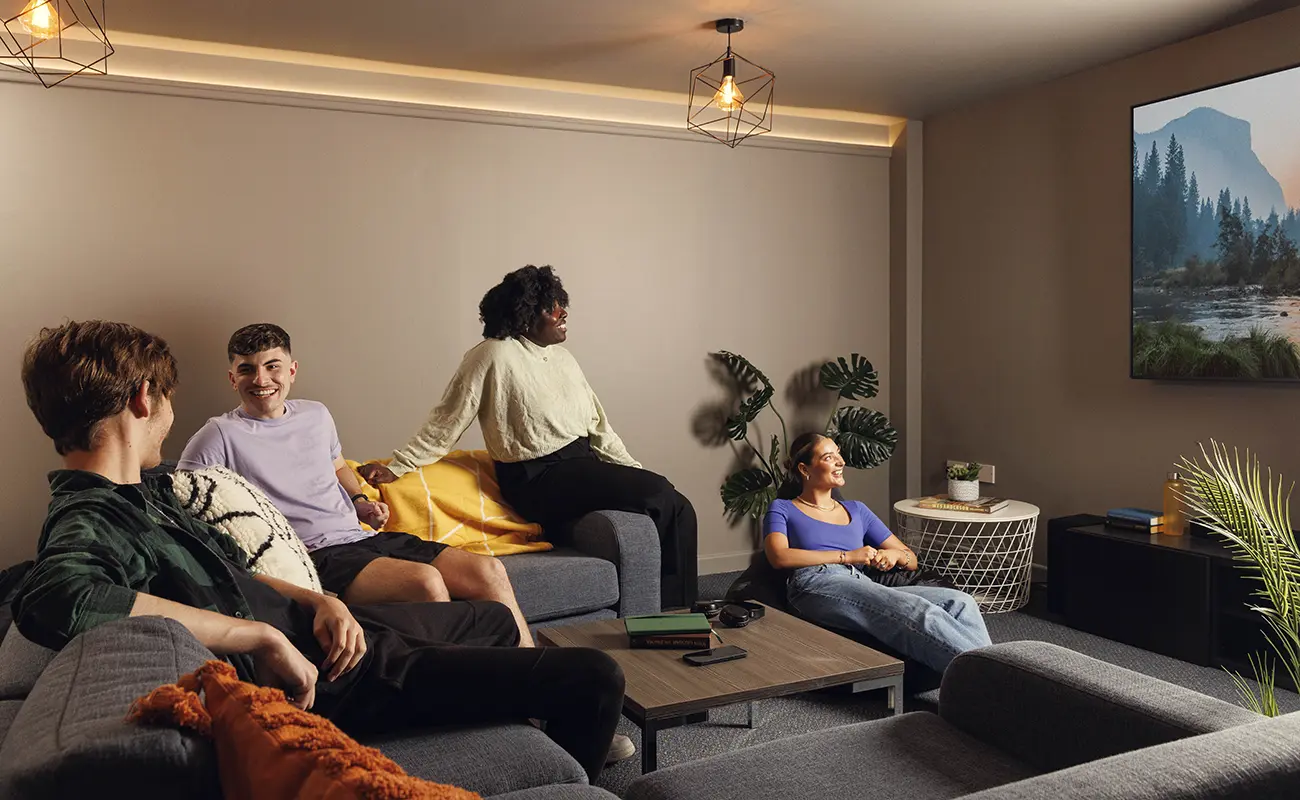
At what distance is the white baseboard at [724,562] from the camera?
5172 mm

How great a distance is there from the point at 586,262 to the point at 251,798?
13.3 ft

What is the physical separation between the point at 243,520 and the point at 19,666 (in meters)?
0.47

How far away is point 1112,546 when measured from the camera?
3.87m

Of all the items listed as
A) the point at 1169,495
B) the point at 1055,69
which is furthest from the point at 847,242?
the point at 1169,495

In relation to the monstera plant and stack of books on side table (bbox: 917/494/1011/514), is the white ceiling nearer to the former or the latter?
the monstera plant

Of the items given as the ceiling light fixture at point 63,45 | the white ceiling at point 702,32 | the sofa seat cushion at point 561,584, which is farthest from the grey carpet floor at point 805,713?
the ceiling light fixture at point 63,45

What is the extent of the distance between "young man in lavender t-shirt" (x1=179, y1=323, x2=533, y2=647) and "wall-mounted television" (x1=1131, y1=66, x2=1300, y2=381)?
2902mm

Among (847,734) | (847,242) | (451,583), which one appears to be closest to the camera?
(847,734)

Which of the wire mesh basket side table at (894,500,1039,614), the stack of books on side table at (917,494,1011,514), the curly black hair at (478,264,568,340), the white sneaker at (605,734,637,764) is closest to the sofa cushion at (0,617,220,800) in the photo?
the white sneaker at (605,734,637,764)

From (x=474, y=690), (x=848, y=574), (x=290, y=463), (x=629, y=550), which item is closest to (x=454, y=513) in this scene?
(x=629, y=550)

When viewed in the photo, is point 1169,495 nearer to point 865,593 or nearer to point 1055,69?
point 865,593

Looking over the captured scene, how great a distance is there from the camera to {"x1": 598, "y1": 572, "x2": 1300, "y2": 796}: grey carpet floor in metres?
2.81

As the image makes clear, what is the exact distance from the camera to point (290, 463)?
2.96m

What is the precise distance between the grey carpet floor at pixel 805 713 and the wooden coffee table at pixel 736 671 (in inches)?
9.7
